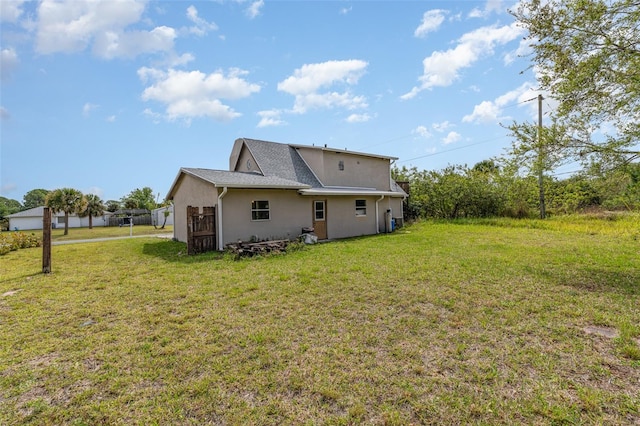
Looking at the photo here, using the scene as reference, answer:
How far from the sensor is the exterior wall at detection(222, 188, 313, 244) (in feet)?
34.8

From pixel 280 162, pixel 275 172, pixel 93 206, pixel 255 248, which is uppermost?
pixel 280 162

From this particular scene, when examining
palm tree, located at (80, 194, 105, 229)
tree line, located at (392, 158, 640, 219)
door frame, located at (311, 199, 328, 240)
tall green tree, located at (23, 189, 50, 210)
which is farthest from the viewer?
tall green tree, located at (23, 189, 50, 210)

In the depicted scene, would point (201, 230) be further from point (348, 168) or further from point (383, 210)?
point (383, 210)

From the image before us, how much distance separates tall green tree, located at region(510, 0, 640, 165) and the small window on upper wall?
30.5 feet

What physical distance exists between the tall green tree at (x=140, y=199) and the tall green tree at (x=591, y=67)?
2068 inches

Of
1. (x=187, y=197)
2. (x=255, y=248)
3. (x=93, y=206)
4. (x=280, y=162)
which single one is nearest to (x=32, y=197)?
(x=93, y=206)

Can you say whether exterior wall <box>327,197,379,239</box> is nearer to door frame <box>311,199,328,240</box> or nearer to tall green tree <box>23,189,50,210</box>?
door frame <box>311,199,328,240</box>

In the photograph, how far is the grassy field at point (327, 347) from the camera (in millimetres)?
2371

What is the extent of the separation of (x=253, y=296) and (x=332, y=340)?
2.21 m

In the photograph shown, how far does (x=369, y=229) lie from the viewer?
1529 centimetres

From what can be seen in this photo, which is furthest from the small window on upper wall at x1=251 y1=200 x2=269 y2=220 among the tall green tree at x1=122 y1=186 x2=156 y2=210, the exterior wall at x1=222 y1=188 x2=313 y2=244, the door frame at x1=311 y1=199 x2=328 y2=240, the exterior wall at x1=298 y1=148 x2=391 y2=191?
the tall green tree at x1=122 y1=186 x2=156 y2=210

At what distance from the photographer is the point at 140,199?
Answer: 176 ft

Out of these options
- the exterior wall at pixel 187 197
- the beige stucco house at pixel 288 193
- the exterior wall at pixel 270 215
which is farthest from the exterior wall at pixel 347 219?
the exterior wall at pixel 187 197

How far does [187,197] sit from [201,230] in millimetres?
3523
